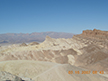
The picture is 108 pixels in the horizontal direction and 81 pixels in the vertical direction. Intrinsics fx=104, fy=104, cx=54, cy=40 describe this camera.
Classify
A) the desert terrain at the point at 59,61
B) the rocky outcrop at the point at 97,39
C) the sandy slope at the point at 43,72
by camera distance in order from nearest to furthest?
1. the sandy slope at the point at 43,72
2. the desert terrain at the point at 59,61
3. the rocky outcrop at the point at 97,39

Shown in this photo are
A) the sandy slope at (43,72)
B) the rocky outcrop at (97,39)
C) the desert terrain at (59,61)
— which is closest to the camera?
the sandy slope at (43,72)

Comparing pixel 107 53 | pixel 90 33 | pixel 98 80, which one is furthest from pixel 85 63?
pixel 90 33

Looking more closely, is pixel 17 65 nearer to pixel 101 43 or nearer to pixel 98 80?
A: pixel 98 80

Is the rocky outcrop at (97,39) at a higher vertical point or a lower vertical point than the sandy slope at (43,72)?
higher

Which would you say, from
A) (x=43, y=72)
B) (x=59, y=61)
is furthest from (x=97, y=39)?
(x=43, y=72)

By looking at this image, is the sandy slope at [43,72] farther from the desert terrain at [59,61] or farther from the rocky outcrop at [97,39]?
the rocky outcrop at [97,39]

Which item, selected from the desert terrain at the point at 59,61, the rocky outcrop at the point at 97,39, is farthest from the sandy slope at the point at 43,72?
the rocky outcrop at the point at 97,39

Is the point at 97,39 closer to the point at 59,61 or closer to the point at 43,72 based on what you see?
the point at 59,61

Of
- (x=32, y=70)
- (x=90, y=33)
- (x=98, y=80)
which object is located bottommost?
(x=98, y=80)
